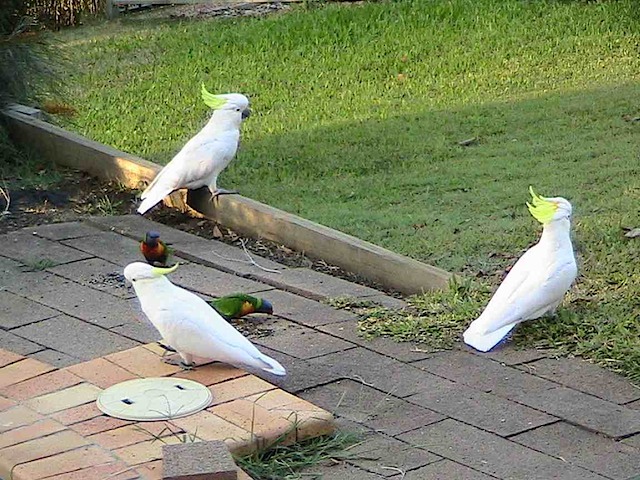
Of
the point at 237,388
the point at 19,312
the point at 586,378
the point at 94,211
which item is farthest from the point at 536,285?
the point at 94,211

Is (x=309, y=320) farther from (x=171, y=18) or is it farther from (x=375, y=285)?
(x=171, y=18)

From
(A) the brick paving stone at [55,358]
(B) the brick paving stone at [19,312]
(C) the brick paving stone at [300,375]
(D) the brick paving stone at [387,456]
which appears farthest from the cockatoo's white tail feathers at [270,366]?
(B) the brick paving stone at [19,312]

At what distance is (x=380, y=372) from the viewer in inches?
147

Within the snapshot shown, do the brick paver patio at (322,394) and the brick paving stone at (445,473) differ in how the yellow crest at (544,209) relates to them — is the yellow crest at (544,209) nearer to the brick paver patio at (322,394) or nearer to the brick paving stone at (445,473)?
the brick paver patio at (322,394)

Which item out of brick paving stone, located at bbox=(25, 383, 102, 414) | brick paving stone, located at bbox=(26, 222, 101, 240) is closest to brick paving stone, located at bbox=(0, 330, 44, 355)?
brick paving stone, located at bbox=(25, 383, 102, 414)

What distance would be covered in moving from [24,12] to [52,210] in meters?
1.41

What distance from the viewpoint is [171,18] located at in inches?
456

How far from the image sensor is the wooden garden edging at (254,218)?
465 cm

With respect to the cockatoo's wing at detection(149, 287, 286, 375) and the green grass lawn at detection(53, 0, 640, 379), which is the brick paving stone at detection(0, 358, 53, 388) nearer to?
the cockatoo's wing at detection(149, 287, 286, 375)

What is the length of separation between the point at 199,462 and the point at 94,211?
3.00 m

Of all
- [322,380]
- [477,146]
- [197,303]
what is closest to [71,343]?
[197,303]

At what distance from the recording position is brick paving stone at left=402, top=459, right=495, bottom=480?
3041mm

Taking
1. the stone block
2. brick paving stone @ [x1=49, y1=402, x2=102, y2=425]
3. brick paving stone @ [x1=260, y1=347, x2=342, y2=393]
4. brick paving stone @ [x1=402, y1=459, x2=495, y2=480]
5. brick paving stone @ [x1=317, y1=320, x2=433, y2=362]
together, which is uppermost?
the stone block

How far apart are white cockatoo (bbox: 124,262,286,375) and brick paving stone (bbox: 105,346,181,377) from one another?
7cm
